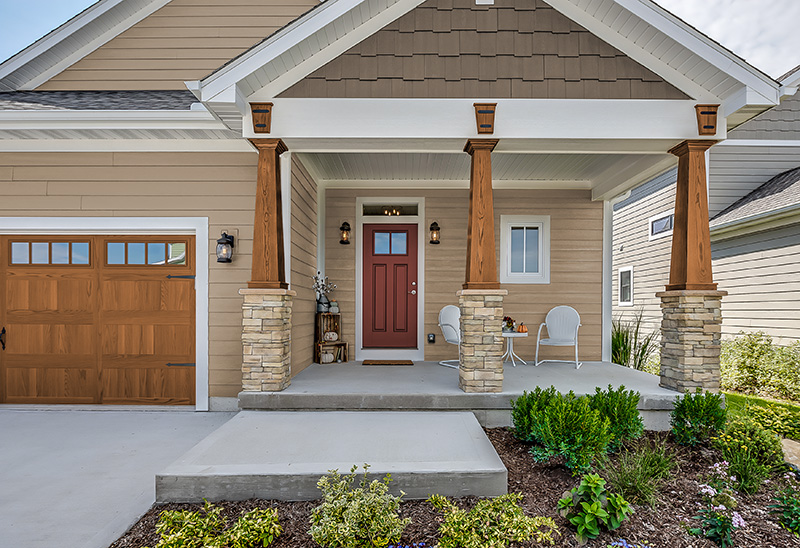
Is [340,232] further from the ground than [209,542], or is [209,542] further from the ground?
[340,232]

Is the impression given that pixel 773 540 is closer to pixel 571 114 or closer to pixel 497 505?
pixel 497 505

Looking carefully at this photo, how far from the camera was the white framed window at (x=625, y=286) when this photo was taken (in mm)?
9349

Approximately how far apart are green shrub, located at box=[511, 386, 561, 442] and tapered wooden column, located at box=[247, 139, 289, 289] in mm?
2319

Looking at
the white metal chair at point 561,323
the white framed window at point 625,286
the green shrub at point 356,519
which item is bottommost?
the green shrub at point 356,519

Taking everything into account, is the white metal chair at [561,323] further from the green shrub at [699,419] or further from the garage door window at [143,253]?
the garage door window at [143,253]

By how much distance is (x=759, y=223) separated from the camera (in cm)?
651

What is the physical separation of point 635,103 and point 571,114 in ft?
1.95

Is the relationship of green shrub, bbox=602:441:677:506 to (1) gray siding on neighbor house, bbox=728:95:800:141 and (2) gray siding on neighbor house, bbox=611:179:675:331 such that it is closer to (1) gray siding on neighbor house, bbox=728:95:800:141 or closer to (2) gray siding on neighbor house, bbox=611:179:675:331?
(2) gray siding on neighbor house, bbox=611:179:675:331

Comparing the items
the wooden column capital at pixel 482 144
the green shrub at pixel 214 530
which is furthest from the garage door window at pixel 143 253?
the wooden column capital at pixel 482 144

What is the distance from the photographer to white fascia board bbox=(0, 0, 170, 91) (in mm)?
5027

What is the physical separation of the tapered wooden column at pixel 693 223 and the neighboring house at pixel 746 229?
2880mm

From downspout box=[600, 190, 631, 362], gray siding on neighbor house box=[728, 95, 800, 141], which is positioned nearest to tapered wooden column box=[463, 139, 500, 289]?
downspout box=[600, 190, 631, 362]

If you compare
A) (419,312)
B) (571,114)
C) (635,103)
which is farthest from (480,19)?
(419,312)

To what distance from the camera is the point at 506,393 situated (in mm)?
3916
